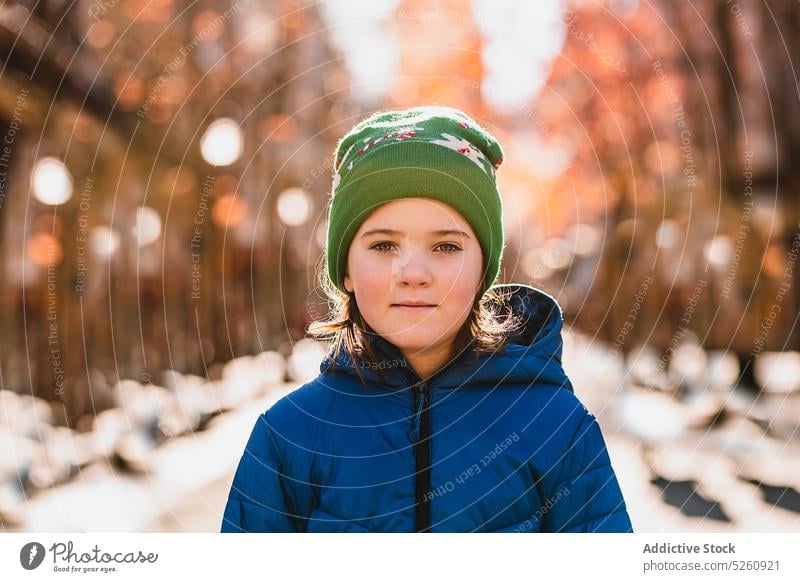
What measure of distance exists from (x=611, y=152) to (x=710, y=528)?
6435 millimetres

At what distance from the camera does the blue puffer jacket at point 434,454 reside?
1.54 m

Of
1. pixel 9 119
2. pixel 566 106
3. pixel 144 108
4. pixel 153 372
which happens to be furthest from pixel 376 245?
pixel 566 106

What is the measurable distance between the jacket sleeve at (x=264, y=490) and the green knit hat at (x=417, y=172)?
1.25ft

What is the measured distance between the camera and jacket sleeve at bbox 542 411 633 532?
154cm

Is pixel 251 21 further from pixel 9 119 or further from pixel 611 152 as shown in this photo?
pixel 611 152

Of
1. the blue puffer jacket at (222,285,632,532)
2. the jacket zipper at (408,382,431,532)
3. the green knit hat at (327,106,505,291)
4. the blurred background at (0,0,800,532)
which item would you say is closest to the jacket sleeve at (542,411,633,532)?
the blue puffer jacket at (222,285,632,532)

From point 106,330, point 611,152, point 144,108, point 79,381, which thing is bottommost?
point 79,381

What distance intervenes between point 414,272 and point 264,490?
0.49 m

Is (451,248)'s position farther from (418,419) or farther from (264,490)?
(264,490)

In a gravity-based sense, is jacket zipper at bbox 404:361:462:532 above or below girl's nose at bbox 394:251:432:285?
below

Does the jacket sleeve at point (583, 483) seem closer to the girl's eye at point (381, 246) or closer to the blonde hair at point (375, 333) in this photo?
the blonde hair at point (375, 333)

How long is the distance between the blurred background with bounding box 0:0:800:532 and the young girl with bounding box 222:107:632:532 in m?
1.13

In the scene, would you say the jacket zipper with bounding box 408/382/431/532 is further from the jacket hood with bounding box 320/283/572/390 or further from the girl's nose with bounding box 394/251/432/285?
the girl's nose with bounding box 394/251/432/285

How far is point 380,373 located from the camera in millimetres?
1601
